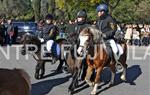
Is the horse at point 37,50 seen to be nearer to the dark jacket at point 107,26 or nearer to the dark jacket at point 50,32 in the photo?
the dark jacket at point 50,32

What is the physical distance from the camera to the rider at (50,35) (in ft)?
39.4

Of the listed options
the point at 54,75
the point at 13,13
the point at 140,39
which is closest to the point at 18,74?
the point at 54,75

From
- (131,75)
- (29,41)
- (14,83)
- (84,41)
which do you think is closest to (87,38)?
(84,41)

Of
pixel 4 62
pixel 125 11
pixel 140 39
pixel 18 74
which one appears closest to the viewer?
pixel 18 74

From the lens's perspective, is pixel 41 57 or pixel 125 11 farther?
pixel 125 11

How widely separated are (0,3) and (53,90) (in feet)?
218

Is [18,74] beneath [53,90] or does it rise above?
above

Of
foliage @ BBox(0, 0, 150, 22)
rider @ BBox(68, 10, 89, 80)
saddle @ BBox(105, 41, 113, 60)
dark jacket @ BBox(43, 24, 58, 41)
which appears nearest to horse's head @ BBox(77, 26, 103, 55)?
saddle @ BBox(105, 41, 113, 60)

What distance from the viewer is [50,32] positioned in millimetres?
12203

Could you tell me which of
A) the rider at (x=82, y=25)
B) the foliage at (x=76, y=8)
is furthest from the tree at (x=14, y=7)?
the rider at (x=82, y=25)

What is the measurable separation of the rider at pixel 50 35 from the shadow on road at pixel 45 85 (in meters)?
0.92

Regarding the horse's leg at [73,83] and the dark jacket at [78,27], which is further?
the dark jacket at [78,27]

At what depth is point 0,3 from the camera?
75.1 meters

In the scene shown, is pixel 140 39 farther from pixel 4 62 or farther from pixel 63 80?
pixel 63 80
